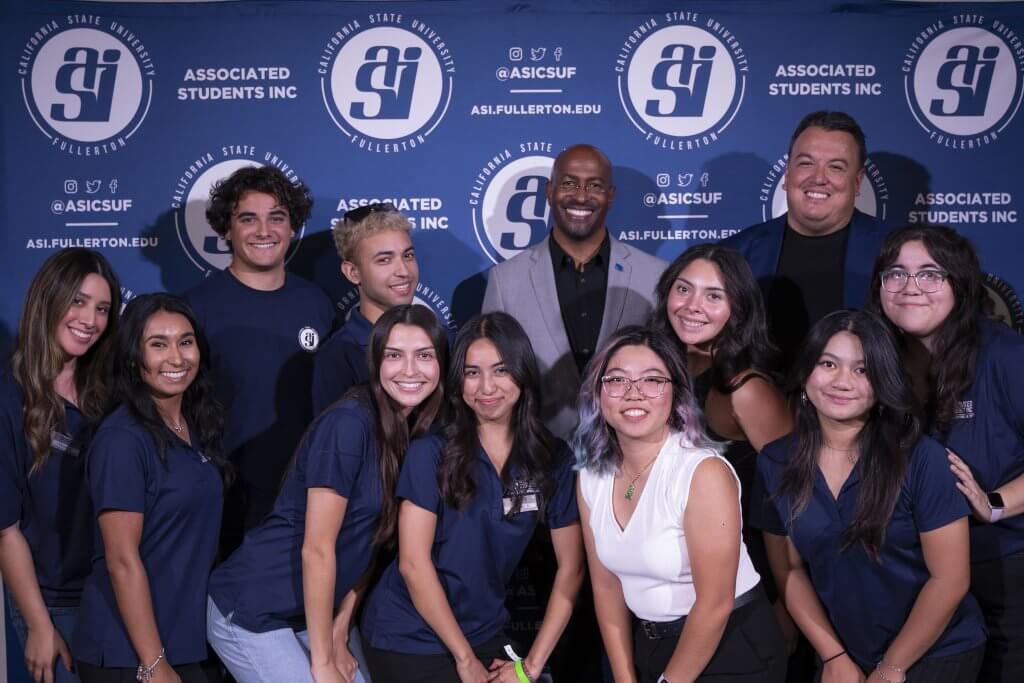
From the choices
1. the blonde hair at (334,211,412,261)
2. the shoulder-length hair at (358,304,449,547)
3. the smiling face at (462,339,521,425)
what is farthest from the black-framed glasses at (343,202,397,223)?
the smiling face at (462,339,521,425)

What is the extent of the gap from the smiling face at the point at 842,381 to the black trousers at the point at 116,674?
6.20 feet

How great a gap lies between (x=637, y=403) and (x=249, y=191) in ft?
5.94

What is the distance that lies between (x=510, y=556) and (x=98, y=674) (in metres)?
1.18

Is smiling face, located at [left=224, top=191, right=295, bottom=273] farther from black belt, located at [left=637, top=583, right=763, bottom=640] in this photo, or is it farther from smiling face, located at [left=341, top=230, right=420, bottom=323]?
black belt, located at [left=637, top=583, right=763, bottom=640]

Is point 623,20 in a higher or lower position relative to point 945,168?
higher

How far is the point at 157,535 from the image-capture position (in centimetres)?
277

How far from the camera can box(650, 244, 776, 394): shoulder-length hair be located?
→ 2963 mm

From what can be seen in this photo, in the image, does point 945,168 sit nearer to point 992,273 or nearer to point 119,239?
point 992,273

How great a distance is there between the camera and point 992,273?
13.9 ft

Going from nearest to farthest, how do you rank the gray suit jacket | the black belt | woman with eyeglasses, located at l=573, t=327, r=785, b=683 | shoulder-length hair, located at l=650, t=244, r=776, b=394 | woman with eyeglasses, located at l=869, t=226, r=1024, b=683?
woman with eyeglasses, located at l=573, t=327, r=785, b=683 < the black belt < woman with eyeglasses, located at l=869, t=226, r=1024, b=683 < shoulder-length hair, located at l=650, t=244, r=776, b=394 < the gray suit jacket

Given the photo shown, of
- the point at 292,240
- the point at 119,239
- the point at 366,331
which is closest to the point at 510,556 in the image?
the point at 366,331

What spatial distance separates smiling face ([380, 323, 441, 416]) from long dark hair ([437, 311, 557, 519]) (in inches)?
2.6

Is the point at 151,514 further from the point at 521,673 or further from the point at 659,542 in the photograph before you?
the point at 659,542

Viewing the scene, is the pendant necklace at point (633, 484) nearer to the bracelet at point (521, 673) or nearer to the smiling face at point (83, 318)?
the bracelet at point (521, 673)
